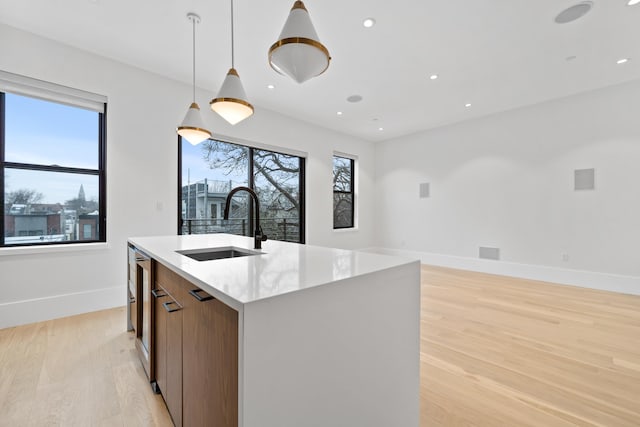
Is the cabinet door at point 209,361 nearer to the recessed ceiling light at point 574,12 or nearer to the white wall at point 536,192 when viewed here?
the recessed ceiling light at point 574,12

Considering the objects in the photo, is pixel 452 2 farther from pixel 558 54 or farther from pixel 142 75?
pixel 142 75

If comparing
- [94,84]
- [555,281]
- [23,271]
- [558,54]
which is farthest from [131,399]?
[555,281]

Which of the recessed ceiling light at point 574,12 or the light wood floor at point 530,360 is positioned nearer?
the light wood floor at point 530,360

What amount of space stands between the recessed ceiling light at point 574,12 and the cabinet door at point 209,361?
361cm

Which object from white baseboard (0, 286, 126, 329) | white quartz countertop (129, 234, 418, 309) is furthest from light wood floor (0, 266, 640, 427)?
white quartz countertop (129, 234, 418, 309)

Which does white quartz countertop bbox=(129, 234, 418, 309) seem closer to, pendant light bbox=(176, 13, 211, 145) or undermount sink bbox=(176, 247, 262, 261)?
undermount sink bbox=(176, 247, 262, 261)

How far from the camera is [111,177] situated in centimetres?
324

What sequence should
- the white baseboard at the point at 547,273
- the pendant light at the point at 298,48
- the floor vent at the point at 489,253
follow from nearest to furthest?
the pendant light at the point at 298,48 → the white baseboard at the point at 547,273 → the floor vent at the point at 489,253

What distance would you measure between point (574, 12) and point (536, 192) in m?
2.90

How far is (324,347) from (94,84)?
391 centimetres

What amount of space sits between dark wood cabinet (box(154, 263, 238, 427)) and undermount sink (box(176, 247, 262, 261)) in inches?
9.1

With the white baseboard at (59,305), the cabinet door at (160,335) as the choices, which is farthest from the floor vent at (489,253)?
the white baseboard at (59,305)

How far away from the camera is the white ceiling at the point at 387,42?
2428 millimetres

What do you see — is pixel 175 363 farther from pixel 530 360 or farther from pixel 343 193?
pixel 343 193
